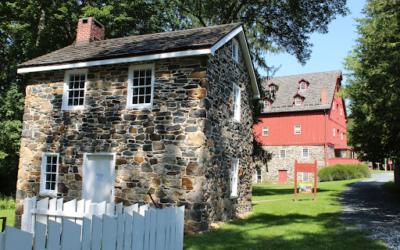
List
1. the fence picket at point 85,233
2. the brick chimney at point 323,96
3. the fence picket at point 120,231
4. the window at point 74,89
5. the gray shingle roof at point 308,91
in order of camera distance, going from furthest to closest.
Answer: the gray shingle roof at point 308,91 → the brick chimney at point 323,96 → the window at point 74,89 → the fence picket at point 120,231 → the fence picket at point 85,233

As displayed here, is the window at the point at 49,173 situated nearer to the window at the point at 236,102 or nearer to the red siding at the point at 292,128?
the window at the point at 236,102

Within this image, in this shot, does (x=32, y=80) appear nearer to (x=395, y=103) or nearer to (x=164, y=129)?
(x=164, y=129)

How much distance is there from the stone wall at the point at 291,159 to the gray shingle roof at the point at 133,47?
2304 centimetres

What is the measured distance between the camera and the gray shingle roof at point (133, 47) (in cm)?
998

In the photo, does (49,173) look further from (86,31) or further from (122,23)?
A: (122,23)

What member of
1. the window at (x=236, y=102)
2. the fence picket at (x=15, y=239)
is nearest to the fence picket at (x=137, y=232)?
the fence picket at (x=15, y=239)

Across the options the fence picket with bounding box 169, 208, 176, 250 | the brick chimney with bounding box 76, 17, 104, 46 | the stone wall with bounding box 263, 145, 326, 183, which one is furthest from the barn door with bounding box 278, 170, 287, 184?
the fence picket with bounding box 169, 208, 176, 250

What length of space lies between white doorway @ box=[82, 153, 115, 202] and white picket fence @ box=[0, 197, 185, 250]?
10.4 feet

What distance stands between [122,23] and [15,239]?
1860 centimetres

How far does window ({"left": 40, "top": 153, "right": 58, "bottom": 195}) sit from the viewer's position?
11.3m

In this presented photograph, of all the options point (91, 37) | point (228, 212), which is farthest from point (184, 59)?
point (91, 37)

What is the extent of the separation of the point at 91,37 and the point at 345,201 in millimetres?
14370

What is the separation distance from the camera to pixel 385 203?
50.6ft

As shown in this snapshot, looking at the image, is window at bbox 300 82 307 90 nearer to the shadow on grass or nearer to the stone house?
the stone house
